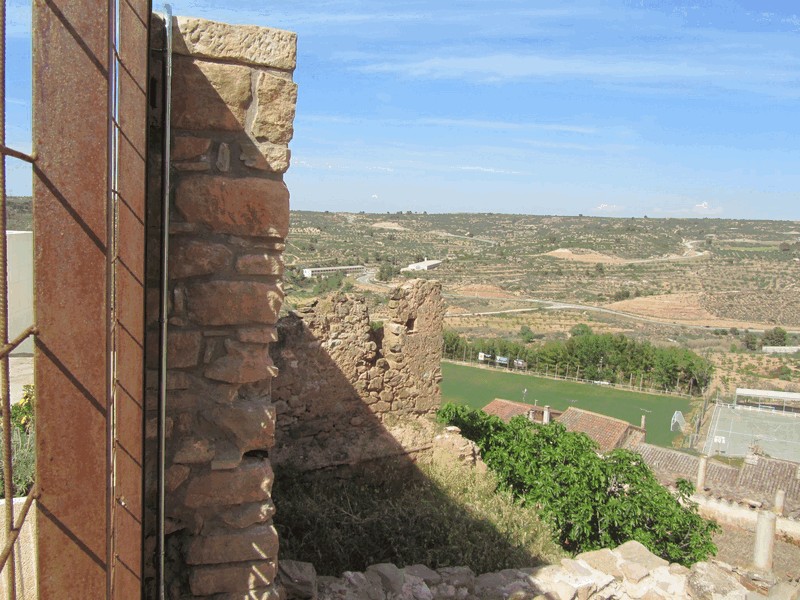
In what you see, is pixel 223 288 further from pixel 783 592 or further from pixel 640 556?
pixel 640 556

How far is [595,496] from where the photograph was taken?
7875 millimetres

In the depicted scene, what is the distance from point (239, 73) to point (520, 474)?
22.8ft

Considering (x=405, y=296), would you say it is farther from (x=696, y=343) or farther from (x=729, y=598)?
(x=696, y=343)

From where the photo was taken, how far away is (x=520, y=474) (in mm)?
8367

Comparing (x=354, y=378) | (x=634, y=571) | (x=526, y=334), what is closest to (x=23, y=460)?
(x=634, y=571)

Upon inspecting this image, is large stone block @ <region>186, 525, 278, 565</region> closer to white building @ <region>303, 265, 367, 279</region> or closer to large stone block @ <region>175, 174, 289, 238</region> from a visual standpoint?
large stone block @ <region>175, 174, 289, 238</region>

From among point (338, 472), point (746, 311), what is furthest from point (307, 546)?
point (746, 311)

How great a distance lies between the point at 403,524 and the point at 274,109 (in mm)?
4212

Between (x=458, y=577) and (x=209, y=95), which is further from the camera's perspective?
(x=458, y=577)

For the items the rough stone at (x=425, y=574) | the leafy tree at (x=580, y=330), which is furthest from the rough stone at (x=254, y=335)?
the leafy tree at (x=580, y=330)

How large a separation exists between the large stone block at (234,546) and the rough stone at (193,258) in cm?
101

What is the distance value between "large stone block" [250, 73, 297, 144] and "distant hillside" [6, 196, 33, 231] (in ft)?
3.46

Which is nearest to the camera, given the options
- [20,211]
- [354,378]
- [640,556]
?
[20,211]

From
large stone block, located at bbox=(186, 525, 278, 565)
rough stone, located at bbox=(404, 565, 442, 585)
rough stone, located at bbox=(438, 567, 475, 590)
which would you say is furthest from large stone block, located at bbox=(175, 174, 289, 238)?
rough stone, located at bbox=(438, 567, 475, 590)
